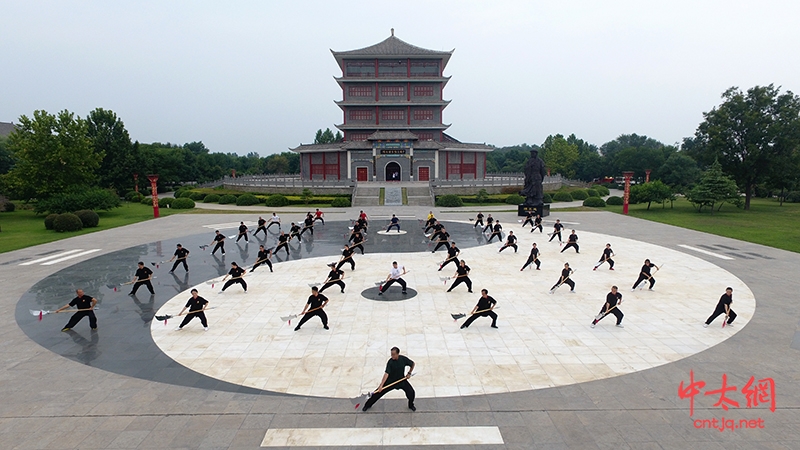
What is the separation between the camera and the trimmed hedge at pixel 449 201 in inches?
1754

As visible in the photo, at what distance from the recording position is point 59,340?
11258 mm

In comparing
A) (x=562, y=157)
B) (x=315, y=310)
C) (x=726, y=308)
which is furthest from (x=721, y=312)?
(x=562, y=157)

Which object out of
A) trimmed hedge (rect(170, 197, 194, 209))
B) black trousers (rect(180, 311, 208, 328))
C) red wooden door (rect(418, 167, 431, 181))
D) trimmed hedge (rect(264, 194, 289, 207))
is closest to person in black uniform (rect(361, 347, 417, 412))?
black trousers (rect(180, 311, 208, 328))

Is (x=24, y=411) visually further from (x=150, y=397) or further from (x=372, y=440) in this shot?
(x=372, y=440)

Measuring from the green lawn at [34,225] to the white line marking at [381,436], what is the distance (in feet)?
81.2

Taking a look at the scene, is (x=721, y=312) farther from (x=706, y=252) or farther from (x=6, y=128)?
(x=6, y=128)

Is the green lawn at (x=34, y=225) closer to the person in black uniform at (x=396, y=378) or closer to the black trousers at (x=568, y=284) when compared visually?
the person in black uniform at (x=396, y=378)

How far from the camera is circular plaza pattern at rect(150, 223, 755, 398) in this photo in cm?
926

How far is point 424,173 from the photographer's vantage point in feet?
188

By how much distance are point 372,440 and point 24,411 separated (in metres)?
6.38

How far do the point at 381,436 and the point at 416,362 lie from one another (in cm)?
281

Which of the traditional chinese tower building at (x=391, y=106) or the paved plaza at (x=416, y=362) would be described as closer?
the paved plaza at (x=416, y=362)

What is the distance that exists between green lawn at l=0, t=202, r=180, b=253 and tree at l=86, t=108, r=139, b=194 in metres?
10.6

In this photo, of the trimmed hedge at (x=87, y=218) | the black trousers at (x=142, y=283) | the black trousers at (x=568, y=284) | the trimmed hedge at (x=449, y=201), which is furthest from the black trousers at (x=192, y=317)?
the trimmed hedge at (x=449, y=201)
